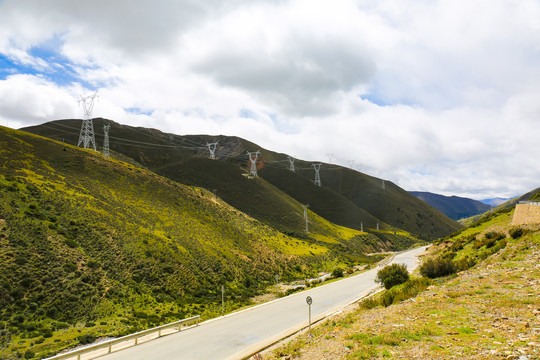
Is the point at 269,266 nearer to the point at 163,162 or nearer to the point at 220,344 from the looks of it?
the point at 220,344

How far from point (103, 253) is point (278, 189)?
98899 millimetres

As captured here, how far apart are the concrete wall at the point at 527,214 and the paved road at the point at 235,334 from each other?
20.7 metres

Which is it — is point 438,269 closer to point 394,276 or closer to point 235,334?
point 394,276

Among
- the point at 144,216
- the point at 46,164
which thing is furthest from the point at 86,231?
the point at 46,164

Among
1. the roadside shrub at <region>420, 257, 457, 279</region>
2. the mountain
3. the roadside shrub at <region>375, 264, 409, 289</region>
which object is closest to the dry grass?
the roadside shrub at <region>420, 257, 457, 279</region>

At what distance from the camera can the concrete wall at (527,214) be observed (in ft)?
94.0

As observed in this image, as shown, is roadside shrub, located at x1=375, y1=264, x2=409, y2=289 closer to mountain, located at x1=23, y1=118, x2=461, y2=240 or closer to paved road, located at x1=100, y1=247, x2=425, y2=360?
paved road, located at x1=100, y1=247, x2=425, y2=360

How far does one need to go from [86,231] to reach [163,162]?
120 metres

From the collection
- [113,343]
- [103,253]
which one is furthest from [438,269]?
[103,253]

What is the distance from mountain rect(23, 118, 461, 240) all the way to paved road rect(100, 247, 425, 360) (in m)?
64.9

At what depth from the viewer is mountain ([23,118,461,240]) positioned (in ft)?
351

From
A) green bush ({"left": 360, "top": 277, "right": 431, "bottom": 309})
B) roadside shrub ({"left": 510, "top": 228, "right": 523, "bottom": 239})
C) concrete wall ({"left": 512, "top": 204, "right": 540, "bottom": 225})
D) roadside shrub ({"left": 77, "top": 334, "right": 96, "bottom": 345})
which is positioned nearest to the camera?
green bush ({"left": 360, "top": 277, "right": 431, "bottom": 309})

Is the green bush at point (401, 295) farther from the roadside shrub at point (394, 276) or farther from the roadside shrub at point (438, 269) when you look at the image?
the roadside shrub at point (394, 276)

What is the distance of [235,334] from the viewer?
672 inches
